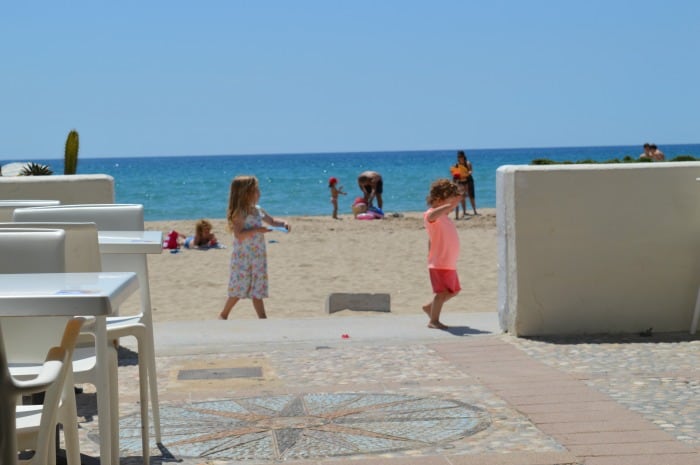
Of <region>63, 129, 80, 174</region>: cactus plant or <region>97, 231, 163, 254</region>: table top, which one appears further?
<region>63, 129, 80, 174</region>: cactus plant

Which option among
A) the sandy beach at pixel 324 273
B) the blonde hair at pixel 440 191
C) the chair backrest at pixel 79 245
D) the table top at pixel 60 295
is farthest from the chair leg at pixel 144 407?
the sandy beach at pixel 324 273

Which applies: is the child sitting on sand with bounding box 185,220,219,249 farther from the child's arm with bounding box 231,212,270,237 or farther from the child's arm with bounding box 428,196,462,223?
the child's arm with bounding box 428,196,462,223

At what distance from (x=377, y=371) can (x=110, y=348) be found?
9.51 feet

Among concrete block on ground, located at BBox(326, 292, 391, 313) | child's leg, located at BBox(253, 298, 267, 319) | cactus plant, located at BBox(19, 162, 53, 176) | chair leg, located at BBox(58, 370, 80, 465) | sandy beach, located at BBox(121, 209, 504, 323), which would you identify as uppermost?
cactus plant, located at BBox(19, 162, 53, 176)

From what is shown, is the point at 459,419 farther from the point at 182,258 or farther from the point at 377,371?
the point at 182,258

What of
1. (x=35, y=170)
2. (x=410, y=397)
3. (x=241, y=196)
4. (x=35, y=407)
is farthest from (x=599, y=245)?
(x=35, y=407)

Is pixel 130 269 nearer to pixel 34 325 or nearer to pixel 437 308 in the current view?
pixel 34 325

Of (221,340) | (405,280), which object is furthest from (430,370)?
(405,280)

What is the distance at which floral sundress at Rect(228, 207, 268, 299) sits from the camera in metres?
9.56

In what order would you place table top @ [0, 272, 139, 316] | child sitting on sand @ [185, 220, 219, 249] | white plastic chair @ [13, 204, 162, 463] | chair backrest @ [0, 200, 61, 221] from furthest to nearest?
child sitting on sand @ [185, 220, 219, 249] → chair backrest @ [0, 200, 61, 221] → white plastic chair @ [13, 204, 162, 463] → table top @ [0, 272, 139, 316]

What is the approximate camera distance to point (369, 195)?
1145 inches

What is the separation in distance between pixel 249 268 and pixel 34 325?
5.83 m

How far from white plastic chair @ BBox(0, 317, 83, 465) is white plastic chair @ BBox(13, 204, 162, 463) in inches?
45.6

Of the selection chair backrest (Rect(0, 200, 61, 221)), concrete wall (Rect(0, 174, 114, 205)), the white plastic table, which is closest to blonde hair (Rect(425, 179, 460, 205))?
concrete wall (Rect(0, 174, 114, 205))
